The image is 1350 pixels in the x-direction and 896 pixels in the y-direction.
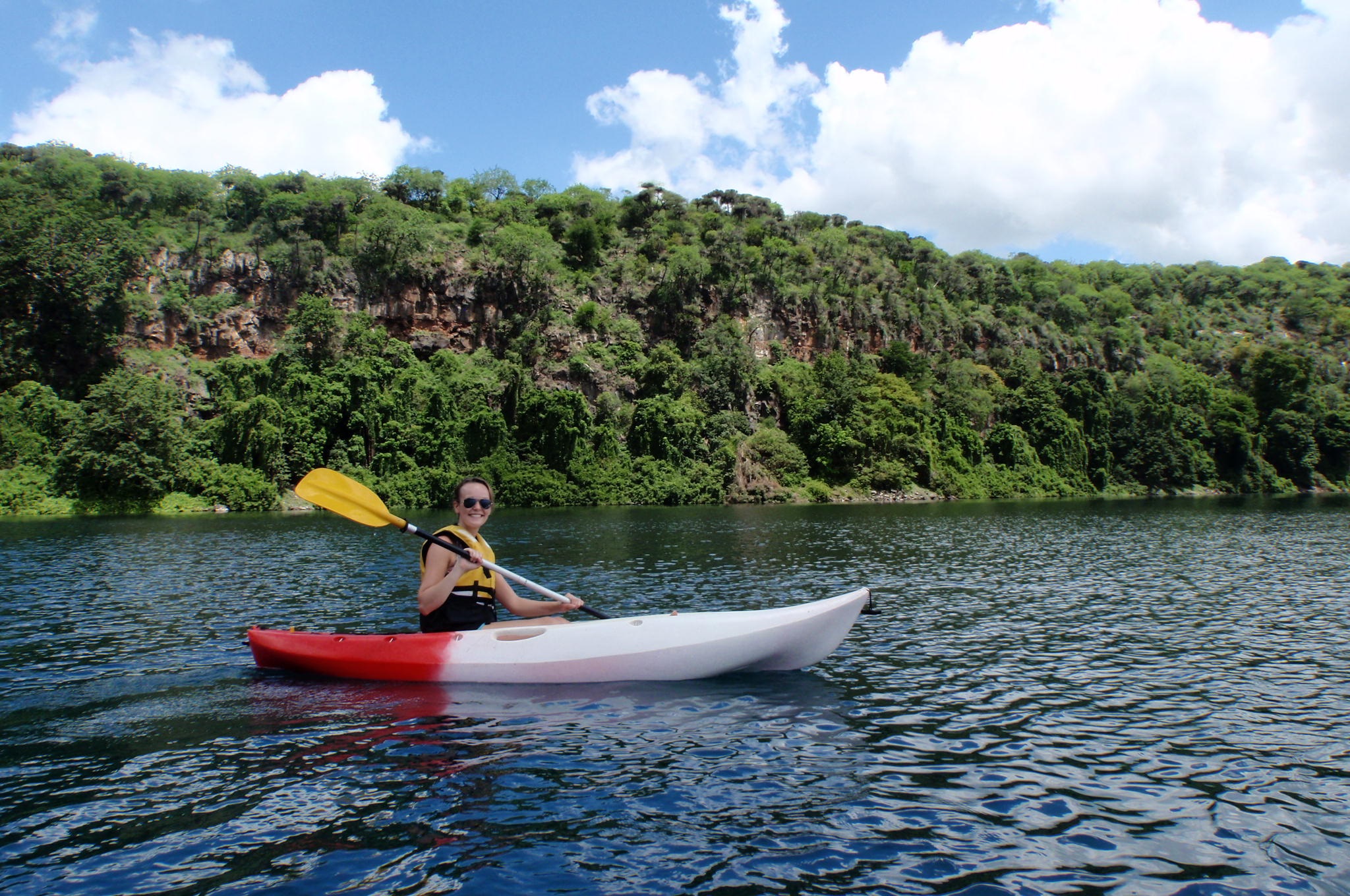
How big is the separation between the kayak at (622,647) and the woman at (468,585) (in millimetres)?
325

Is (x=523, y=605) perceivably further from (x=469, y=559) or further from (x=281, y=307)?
(x=281, y=307)

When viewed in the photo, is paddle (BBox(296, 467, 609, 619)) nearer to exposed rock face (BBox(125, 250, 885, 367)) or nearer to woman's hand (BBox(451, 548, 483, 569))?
woman's hand (BBox(451, 548, 483, 569))

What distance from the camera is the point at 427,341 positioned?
62.9m

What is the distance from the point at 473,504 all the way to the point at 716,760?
3654 millimetres

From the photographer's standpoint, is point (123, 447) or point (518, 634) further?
point (123, 447)

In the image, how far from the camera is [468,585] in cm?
920

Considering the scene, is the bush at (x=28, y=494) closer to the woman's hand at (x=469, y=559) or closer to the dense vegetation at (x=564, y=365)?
the dense vegetation at (x=564, y=365)

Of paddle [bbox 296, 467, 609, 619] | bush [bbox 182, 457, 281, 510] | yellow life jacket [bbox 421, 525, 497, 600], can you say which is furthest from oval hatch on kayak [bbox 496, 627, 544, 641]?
bush [bbox 182, 457, 281, 510]

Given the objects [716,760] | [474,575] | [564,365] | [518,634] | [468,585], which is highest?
[564,365]

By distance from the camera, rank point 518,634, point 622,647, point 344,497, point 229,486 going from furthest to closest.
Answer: point 229,486, point 344,497, point 518,634, point 622,647

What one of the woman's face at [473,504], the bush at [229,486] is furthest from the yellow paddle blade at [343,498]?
the bush at [229,486]

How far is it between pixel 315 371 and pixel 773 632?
182ft

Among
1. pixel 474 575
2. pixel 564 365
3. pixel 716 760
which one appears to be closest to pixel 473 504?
pixel 474 575

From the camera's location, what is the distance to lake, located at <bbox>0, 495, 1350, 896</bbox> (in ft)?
15.6
